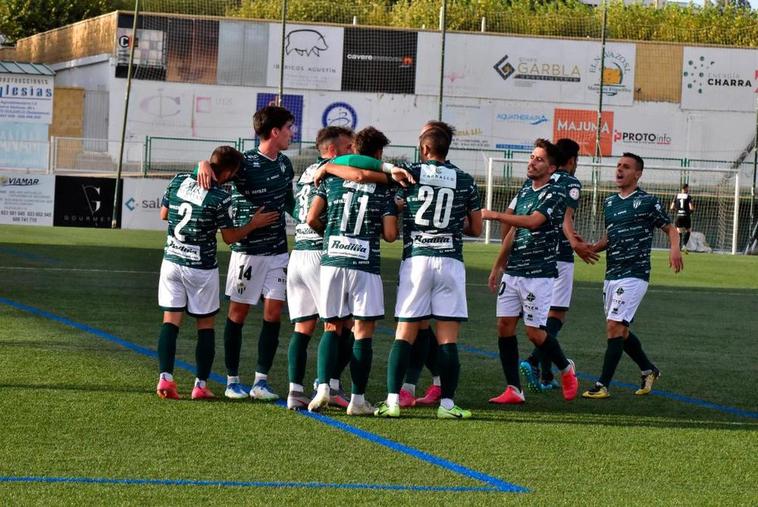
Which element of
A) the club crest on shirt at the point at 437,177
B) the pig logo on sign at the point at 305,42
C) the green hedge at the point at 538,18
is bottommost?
the club crest on shirt at the point at 437,177

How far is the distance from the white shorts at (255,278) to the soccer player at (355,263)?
0.72 metres

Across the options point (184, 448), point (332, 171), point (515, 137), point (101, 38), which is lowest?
point (184, 448)

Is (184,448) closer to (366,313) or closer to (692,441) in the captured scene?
(366,313)

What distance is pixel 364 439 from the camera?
7.47m

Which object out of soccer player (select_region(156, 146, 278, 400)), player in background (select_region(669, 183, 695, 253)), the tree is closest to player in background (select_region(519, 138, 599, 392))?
soccer player (select_region(156, 146, 278, 400))

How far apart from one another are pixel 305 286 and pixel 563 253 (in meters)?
2.67

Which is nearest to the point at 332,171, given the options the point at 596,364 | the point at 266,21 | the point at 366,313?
the point at 366,313

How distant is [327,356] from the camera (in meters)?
8.30

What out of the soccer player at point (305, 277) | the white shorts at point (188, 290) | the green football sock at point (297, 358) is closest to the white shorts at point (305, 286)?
the soccer player at point (305, 277)

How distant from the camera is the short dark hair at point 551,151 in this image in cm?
925

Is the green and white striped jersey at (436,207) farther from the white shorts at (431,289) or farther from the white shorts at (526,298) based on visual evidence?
the white shorts at (526,298)

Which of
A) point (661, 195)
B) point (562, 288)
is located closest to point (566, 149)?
point (562, 288)

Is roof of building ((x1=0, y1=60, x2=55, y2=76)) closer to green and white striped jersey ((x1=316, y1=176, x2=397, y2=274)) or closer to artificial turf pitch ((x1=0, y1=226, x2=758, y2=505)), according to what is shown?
artificial turf pitch ((x1=0, y1=226, x2=758, y2=505))

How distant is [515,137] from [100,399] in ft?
154
